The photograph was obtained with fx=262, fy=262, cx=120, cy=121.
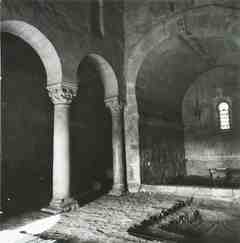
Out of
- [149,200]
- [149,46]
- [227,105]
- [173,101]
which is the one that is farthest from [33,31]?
[227,105]

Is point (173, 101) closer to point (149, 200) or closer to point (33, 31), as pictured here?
point (149, 200)

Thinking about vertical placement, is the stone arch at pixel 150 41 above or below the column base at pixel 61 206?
above

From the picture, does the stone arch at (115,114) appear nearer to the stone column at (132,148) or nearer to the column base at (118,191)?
the column base at (118,191)

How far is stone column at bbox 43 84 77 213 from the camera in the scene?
665 centimetres

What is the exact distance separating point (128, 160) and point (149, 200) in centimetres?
183

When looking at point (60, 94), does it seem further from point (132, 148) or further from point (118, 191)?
point (118, 191)

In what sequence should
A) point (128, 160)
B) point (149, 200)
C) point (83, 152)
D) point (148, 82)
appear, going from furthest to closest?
point (83, 152) → point (148, 82) → point (128, 160) → point (149, 200)

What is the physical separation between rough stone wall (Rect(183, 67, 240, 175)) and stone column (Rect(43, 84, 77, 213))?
784 cm

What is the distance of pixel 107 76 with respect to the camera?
30.1ft

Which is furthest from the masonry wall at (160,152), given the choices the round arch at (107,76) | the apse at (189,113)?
the round arch at (107,76)

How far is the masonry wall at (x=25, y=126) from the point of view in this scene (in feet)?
30.0

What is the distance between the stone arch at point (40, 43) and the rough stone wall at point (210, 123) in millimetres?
8122

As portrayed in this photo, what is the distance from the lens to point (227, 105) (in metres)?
12.9

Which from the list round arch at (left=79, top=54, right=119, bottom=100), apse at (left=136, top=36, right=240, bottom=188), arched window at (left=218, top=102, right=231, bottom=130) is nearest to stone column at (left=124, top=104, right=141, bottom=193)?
apse at (left=136, top=36, right=240, bottom=188)
